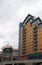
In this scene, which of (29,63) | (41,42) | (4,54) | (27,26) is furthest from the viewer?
(27,26)

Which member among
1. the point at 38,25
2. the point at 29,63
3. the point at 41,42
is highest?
the point at 38,25

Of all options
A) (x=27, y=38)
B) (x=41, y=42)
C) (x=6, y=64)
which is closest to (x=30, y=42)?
(x=27, y=38)

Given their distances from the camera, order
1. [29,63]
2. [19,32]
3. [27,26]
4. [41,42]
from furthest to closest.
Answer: [19,32] → [27,26] → [41,42] → [29,63]

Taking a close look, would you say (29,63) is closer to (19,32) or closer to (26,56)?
(26,56)

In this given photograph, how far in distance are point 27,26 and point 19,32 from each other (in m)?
14.7

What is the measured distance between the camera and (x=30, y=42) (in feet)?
579

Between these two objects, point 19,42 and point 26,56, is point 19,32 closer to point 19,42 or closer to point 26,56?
point 19,42

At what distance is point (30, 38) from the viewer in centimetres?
17675

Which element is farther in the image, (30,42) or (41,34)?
(30,42)

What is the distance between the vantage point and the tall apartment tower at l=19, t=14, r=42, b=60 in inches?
6437

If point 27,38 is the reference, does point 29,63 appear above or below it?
below

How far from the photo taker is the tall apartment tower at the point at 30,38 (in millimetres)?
163500

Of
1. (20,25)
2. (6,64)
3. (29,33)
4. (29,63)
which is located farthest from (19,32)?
(29,63)

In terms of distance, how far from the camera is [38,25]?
16600 cm
